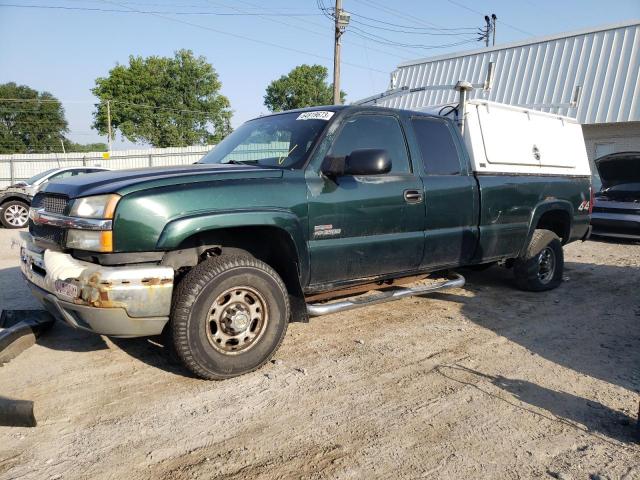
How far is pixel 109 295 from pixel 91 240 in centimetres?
37

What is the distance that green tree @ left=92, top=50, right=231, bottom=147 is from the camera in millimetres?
48156

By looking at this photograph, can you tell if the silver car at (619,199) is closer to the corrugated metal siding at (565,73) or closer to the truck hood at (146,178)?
the corrugated metal siding at (565,73)

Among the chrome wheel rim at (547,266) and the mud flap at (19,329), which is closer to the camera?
the mud flap at (19,329)

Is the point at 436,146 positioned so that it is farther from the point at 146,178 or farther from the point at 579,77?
the point at 579,77

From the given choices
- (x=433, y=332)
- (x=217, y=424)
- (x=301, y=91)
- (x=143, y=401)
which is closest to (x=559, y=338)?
(x=433, y=332)

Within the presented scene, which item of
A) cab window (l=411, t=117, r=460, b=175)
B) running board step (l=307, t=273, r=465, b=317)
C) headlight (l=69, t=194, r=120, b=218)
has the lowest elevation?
running board step (l=307, t=273, r=465, b=317)

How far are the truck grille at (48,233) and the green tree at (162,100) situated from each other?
155 ft

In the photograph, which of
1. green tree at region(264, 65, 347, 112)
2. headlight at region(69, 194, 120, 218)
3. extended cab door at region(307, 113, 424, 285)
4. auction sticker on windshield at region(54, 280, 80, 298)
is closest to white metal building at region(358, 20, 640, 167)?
extended cab door at region(307, 113, 424, 285)

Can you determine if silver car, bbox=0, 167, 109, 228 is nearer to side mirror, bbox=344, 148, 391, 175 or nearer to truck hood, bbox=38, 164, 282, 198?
truck hood, bbox=38, 164, 282, 198

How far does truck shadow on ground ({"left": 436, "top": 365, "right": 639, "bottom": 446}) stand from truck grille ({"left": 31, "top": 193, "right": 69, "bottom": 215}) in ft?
9.16

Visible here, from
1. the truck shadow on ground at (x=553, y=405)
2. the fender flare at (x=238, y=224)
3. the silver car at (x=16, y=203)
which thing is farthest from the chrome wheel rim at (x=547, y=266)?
the silver car at (x=16, y=203)

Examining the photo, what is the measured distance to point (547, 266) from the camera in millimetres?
6051

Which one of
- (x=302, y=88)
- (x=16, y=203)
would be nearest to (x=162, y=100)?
(x=302, y=88)

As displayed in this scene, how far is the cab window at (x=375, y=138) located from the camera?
3973 mm
